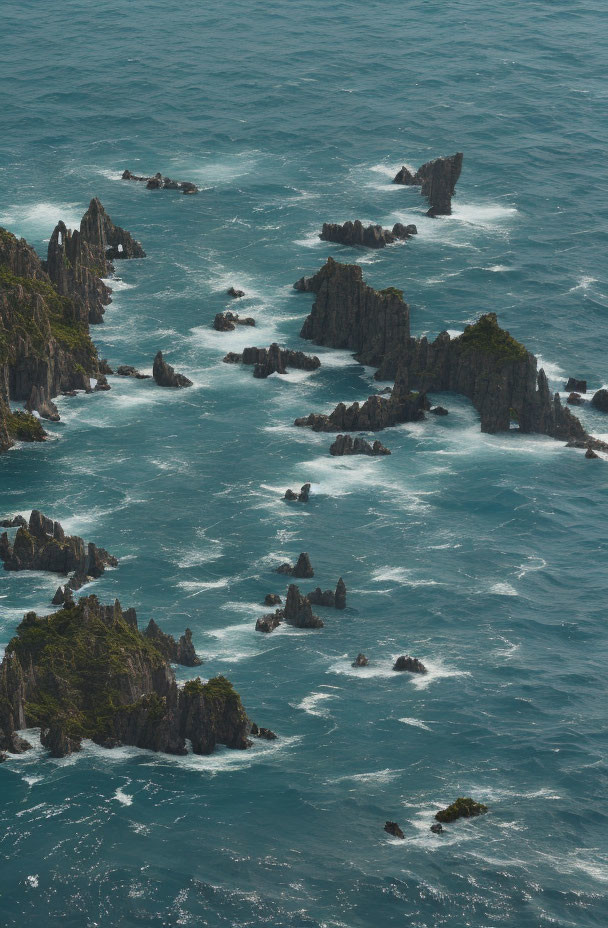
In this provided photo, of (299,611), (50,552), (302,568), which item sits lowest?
(299,611)

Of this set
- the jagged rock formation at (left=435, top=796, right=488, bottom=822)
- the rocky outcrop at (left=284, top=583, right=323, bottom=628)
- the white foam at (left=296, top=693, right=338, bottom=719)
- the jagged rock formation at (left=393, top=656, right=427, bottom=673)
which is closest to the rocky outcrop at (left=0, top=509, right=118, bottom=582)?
the rocky outcrop at (left=284, top=583, right=323, bottom=628)

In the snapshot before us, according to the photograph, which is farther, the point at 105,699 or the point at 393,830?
the point at 105,699

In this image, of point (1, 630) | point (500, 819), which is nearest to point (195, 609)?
point (1, 630)

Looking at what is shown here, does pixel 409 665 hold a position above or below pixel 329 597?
below

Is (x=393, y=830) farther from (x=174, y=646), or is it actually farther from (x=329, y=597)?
(x=329, y=597)

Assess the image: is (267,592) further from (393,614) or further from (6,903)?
(6,903)

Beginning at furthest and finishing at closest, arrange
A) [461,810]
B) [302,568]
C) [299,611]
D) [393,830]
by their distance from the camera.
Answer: [302,568]
[299,611]
[461,810]
[393,830]

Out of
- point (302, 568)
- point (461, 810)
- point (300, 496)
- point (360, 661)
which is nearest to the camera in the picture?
point (461, 810)

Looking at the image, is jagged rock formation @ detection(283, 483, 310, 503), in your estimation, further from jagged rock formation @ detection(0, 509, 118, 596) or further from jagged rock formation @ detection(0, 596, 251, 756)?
jagged rock formation @ detection(0, 596, 251, 756)

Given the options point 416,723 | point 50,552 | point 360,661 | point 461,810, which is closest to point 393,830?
point 461,810
